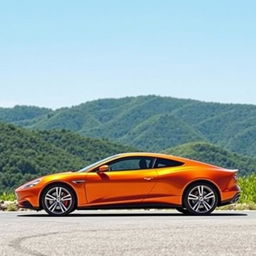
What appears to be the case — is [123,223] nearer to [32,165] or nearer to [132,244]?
[132,244]

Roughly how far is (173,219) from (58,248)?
5223mm

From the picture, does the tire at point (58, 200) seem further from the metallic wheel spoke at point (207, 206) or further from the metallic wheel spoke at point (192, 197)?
the metallic wheel spoke at point (207, 206)

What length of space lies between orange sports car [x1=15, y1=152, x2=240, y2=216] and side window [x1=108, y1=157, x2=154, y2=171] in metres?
0.11

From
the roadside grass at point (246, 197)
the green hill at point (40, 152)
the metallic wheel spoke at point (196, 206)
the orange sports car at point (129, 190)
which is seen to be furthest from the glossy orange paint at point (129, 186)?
the green hill at point (40, 152)

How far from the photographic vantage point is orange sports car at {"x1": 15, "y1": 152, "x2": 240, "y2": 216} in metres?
15.5

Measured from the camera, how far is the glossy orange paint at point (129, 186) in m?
15.5

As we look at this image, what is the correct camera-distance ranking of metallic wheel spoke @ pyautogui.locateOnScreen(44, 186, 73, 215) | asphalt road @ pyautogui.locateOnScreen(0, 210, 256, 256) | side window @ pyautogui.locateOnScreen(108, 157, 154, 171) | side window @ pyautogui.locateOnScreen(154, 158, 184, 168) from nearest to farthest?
asphalt road @ pyautogui.locateOnScreen(0, 210, 256, 256) < metallic wheel spoke @ pyautogui.locateOnScreen(44, 186, 73, 215) < side window @ pyautogui.locateOnScreen(108, 157, 154, 171) < side window @ pyautogui.locateOnScreen(154, 158, 184, 168)

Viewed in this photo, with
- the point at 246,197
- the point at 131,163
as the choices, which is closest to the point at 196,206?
the point at 131,163

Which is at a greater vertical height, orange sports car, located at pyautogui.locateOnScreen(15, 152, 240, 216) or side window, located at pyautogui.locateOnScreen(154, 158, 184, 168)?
side window, located at pyautogui.locateOnScreen(154, 158, 184, 168)

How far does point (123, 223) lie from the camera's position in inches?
525

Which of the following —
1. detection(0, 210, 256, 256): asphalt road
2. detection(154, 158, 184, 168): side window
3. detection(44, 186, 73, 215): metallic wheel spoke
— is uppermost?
detection(154, 158, 184, 168): side window

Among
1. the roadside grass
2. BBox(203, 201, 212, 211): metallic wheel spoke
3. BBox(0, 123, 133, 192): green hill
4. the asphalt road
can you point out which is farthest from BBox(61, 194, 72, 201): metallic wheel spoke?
BBox(0, 123, 133, 192): green hill

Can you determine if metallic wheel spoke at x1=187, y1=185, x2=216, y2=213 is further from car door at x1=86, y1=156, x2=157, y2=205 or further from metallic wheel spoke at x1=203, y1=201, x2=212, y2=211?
car door at x1=86, y1=156, x2=157, y2=205

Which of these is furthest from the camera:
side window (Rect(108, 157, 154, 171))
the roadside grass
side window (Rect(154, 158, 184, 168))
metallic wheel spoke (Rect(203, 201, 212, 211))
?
the roadside grass
